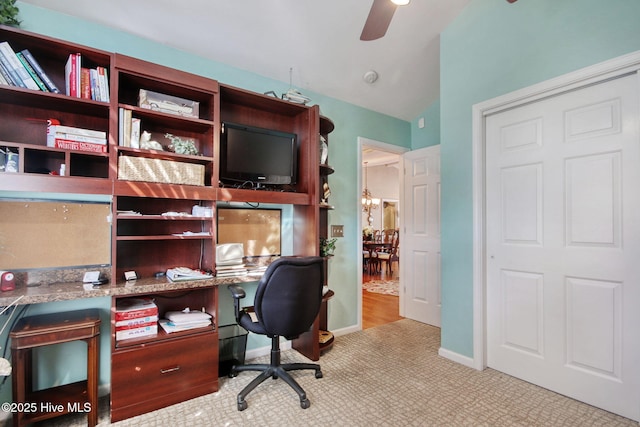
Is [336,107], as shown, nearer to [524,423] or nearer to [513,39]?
[513,39]

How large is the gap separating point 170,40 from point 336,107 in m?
1.74

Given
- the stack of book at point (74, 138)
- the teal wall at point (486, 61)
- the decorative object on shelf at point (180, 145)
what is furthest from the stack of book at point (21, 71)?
the teal wall at point (486, 61)

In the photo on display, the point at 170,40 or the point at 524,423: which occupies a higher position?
the point at 170,40

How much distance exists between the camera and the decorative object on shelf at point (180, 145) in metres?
2.26

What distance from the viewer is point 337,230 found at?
3.39 m

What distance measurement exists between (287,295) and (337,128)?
2117 mm

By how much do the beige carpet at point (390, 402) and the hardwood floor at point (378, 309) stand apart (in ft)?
3.59

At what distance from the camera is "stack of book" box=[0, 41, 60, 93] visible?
172 cm

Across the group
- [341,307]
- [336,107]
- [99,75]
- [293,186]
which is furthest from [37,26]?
[341,307]

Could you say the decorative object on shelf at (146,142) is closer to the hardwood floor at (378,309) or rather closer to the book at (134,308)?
the book at (134,308)

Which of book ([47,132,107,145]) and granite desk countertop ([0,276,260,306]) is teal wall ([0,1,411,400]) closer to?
granite desk countertop ([0,276,260,306])

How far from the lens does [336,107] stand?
3.43 m

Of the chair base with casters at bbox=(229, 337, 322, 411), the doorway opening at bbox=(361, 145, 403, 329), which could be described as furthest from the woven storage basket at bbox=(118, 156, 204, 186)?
the doorway opening at bbox=(361, 145, 403, 329)

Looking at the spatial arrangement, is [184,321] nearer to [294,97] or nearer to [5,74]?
[5,74]
